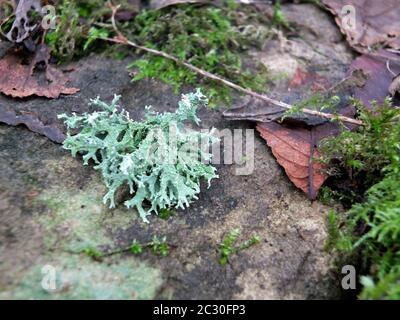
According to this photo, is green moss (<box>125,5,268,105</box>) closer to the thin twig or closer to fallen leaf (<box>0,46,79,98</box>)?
the thin twig

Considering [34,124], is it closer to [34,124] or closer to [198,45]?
[34,124]

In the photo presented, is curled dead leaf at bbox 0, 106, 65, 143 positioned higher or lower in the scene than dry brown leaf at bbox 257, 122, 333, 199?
higher

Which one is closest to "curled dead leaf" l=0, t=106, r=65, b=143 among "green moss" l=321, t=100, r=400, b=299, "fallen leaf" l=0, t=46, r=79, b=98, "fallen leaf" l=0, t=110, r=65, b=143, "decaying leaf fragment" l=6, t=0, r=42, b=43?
"fallen leaf" l=0, t=110, r=65, b=143

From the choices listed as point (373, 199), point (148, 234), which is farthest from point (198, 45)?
point (373, 199)

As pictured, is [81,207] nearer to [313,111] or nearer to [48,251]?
[48,251]

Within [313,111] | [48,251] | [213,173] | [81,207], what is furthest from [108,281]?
[313,111]

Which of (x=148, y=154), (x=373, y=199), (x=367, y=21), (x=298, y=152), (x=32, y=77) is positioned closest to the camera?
(x=373, y=199)

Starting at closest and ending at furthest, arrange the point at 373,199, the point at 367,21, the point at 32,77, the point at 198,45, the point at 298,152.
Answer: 1. the point at 373,199
2. the point at 298,152
3. the point at 32,77
4. the point at 198,45
5. the point at 367,21
